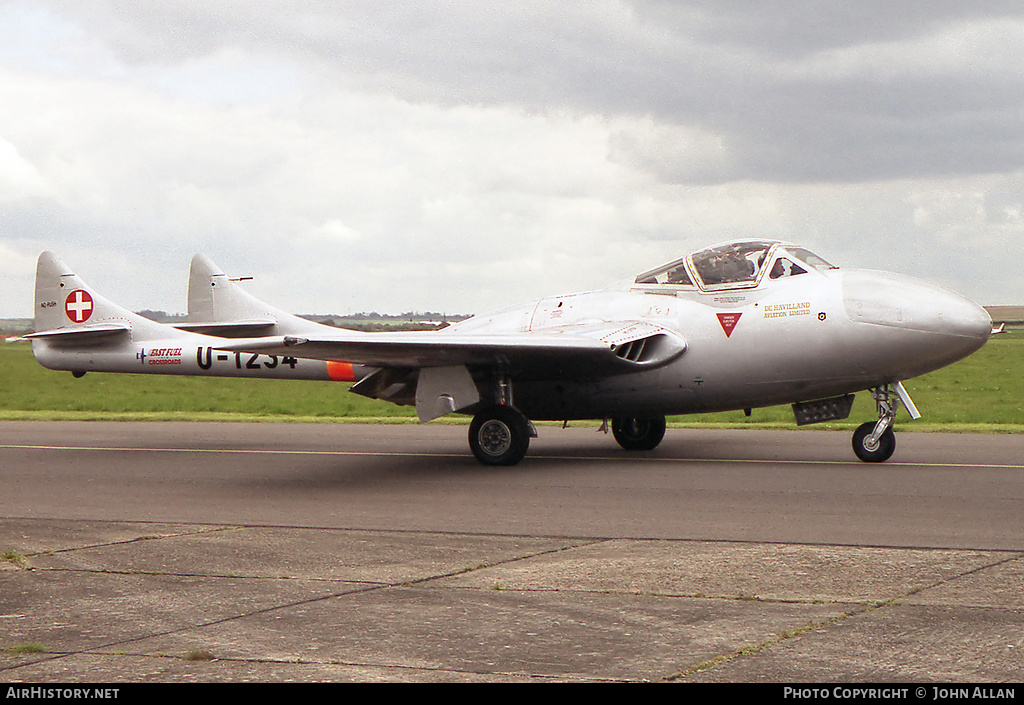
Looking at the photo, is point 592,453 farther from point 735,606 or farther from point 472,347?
point 735,606

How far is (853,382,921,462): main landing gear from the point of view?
545 inches

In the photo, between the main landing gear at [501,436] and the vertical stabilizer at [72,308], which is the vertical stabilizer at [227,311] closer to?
the vertical stabilizer at [72,308]

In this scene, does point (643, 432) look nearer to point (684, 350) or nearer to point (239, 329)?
point (684, 350)

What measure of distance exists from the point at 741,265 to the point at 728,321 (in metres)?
0.74

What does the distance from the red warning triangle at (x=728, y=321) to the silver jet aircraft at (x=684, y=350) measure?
0.10 ft

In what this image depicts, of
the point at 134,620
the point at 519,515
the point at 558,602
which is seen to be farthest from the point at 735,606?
the point at 519,515

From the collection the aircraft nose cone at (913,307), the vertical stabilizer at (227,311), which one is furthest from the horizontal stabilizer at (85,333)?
the aircraft nose cone at (913,307)

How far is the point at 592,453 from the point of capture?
16125 mm

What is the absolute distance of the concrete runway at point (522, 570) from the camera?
5.31 m

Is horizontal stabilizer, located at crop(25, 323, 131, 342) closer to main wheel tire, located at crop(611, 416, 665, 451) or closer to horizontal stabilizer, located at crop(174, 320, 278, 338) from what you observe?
horizontal stabilizer, located at crop(174, 320, 278, 338)

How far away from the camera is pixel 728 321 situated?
46.5 feet

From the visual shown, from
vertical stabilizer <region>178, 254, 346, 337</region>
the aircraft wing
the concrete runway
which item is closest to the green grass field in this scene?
vertical stabilizer <region>178, 254, 346, 337</region>

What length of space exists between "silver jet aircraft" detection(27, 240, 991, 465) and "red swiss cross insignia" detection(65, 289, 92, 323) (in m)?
6.03
